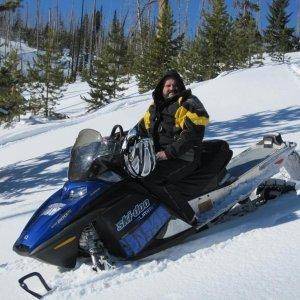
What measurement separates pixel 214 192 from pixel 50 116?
84.8ft

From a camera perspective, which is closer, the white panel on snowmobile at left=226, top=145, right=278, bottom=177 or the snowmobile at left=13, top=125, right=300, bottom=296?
the snowmobile at left=13, top=125, right=300, bottom=296

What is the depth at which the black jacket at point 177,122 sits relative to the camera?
433 centimetres

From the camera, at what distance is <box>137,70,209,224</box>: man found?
4242 mm

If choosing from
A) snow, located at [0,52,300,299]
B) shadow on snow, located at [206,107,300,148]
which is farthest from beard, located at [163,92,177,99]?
shadow on snow, located at [206,107,300,148]

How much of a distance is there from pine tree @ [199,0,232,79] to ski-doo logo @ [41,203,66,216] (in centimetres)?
2286

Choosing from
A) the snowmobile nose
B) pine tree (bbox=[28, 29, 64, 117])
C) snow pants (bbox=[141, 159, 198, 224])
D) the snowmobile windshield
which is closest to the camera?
the snowmobile nose

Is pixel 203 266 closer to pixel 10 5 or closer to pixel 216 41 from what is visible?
pixel 10 5

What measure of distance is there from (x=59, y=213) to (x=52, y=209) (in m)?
0.12

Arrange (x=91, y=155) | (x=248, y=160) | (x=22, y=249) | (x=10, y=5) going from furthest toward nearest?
(x=10, y=5) < (x=248, y=160) < (x=91, y=155) < (x=22, y=249)

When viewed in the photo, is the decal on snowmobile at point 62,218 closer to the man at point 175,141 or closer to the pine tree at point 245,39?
the man at point 175,141

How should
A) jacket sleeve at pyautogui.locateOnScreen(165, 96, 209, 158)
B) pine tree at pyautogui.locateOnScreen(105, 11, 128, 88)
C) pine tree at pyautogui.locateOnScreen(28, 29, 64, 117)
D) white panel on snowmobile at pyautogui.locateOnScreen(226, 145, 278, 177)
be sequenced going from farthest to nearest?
pine tree at pyautogui.locateOnScreen(28, 29, 64, 117) → pine tree at pyautogui.locateOnScreen(105, 11, 128, 88) → white panel on snowmobile at pyautogui.locateOnScreen(226, 145, 278, 177) → jacket sleeve at pyautogui.locateOnScreen(165, 96, 209, 158)

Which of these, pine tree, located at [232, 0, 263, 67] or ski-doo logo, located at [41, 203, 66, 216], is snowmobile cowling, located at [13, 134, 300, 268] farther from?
pine tree, located at [232, 0, 263, 67]

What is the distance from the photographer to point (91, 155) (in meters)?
3.91

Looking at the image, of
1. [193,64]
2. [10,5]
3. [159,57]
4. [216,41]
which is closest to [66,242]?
[10,5]
